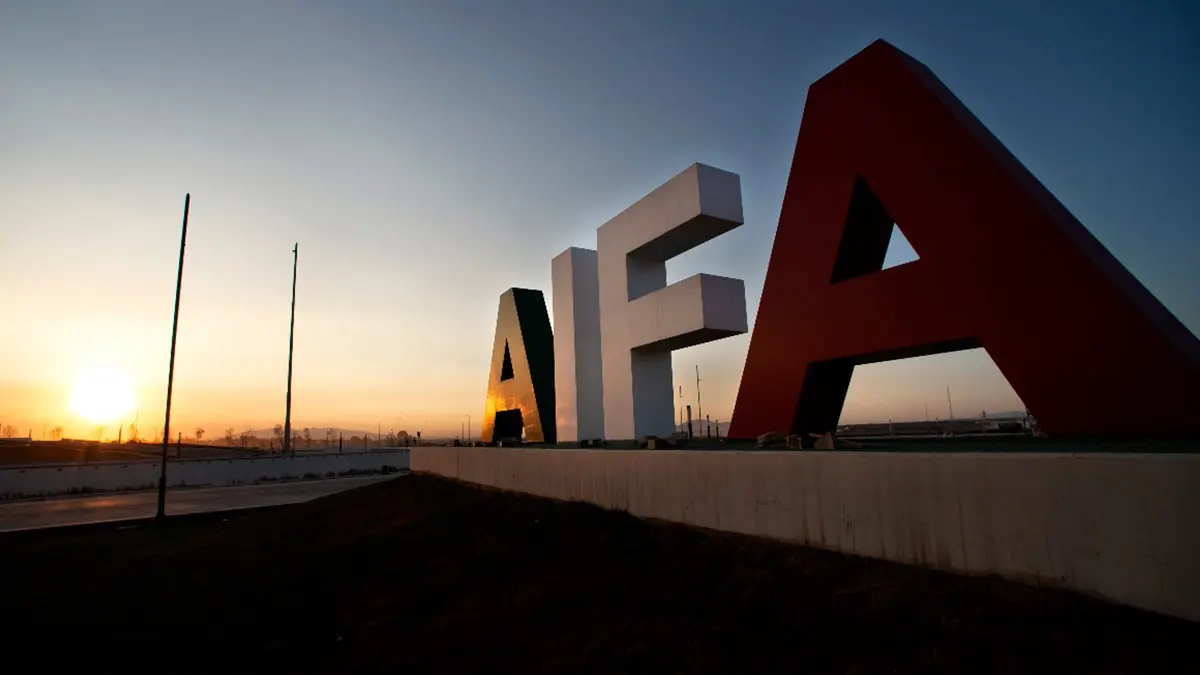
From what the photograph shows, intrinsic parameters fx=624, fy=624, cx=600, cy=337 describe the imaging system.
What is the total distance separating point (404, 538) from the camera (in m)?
14.8

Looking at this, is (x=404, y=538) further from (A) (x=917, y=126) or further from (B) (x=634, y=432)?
(A) (x=917, y=126)

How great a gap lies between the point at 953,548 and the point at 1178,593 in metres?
1.73

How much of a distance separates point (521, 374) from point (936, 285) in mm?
17065

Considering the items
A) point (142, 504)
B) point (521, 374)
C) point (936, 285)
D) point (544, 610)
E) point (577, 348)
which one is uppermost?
point (577, 348)

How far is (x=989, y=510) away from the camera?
6090 mm

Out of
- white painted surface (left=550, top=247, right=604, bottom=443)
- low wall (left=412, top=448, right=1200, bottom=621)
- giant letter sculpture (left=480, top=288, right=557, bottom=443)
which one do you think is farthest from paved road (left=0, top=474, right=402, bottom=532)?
low wall (left=412, top=448, right=1200, bottom=621)

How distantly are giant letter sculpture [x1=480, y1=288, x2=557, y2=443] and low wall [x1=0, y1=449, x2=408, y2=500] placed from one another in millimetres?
21181

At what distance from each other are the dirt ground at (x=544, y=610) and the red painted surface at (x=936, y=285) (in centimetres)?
369

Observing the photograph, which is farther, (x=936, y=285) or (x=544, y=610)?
(x=936, y=285)

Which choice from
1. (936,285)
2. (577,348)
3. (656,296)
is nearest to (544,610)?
(936,285)

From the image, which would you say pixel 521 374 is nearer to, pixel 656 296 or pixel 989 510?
pixel 656 296

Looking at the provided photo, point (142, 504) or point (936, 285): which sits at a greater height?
point (936, 285)

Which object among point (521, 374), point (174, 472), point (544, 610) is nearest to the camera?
point (544, 610)

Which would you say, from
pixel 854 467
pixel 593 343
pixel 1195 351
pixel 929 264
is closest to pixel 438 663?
pixel 854 467
